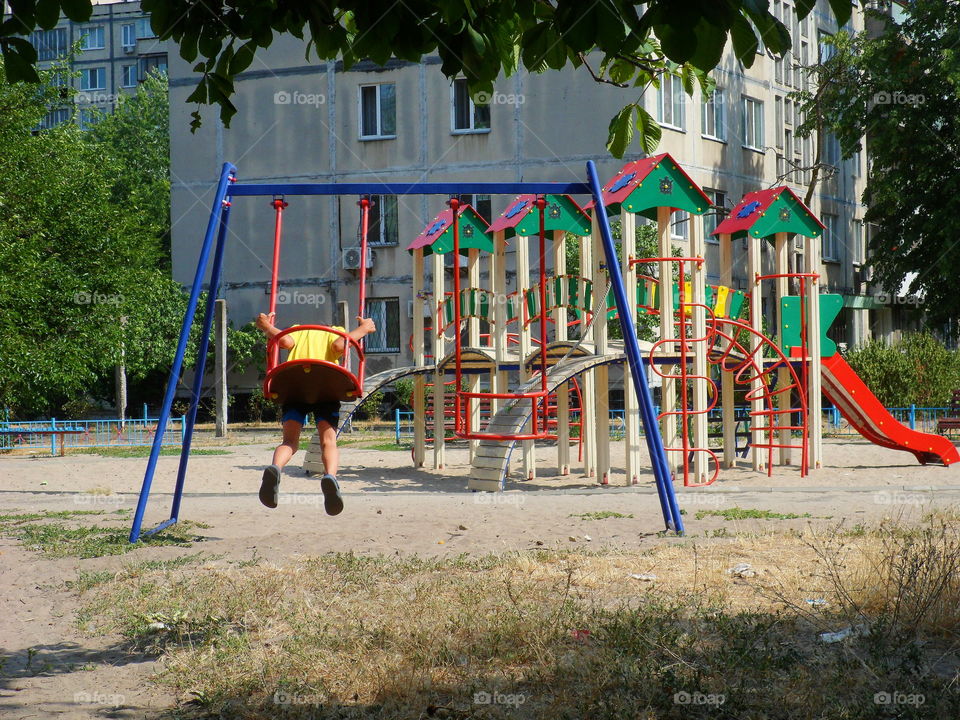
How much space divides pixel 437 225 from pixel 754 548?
9735 mm

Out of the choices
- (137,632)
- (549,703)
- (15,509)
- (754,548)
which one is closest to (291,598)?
(137,632)

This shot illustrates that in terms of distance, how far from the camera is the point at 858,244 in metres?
37.5

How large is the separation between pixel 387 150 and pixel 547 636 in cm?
2677

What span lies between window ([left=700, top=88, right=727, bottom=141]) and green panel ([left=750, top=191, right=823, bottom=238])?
1564 centimetres

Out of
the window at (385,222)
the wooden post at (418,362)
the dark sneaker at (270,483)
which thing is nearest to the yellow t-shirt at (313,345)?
the dark sneaker at (270,483)

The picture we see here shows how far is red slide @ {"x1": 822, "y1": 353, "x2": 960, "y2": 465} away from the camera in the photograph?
Result: 15.8m

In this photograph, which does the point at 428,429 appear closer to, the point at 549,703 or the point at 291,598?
the point at 291,598

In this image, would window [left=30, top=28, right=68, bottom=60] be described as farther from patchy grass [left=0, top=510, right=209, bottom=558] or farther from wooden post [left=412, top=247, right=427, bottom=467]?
patchy grass [left=0, top=510, right=209, bottom=558]

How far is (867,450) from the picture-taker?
62.3 feet

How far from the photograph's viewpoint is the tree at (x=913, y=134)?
28078mm
